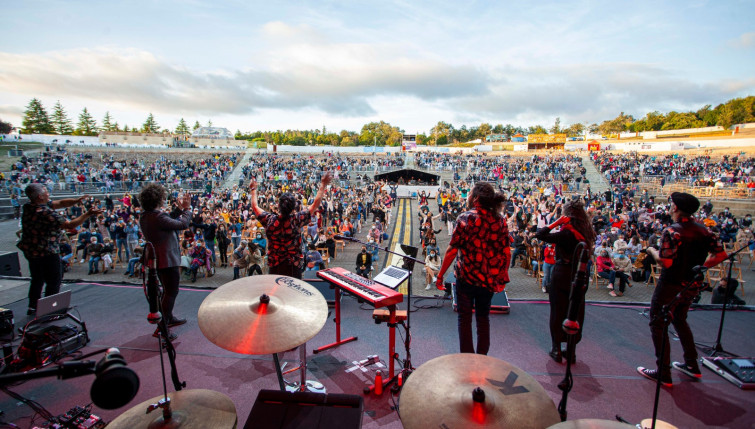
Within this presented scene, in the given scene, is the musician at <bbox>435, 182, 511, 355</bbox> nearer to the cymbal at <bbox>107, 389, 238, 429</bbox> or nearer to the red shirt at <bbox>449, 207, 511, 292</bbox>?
the red shirt at <bbox>449, 207, 511, 292</bbox>

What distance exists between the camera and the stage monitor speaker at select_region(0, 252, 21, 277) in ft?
21.2

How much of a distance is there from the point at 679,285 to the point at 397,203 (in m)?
20.0

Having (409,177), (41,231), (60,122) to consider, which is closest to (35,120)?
(60,122)

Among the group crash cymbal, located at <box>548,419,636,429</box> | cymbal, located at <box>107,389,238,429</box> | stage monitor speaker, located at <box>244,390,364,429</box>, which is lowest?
stage monitor speaker, located at <box>244,390,364,429</box>

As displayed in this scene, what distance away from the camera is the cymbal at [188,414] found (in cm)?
163

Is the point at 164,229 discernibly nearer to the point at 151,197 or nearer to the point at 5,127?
the point at 151,197

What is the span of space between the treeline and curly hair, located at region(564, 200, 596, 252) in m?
55.1

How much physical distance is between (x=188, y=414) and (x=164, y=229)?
259cm

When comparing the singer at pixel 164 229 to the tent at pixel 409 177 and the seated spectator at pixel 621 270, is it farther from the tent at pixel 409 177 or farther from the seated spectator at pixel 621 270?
the tent at pixel 409 177

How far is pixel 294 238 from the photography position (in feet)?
11.7

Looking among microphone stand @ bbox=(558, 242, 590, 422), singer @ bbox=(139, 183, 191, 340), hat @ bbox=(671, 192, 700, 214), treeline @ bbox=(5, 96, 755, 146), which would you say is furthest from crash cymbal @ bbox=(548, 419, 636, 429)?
treeline @ bbox=(5, 96, 755, 146)

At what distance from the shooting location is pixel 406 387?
1690 millimetres

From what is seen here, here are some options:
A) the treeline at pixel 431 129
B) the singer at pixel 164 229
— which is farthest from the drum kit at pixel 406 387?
the treeline at pixel 431 129

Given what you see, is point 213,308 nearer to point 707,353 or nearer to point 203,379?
point 203,379
